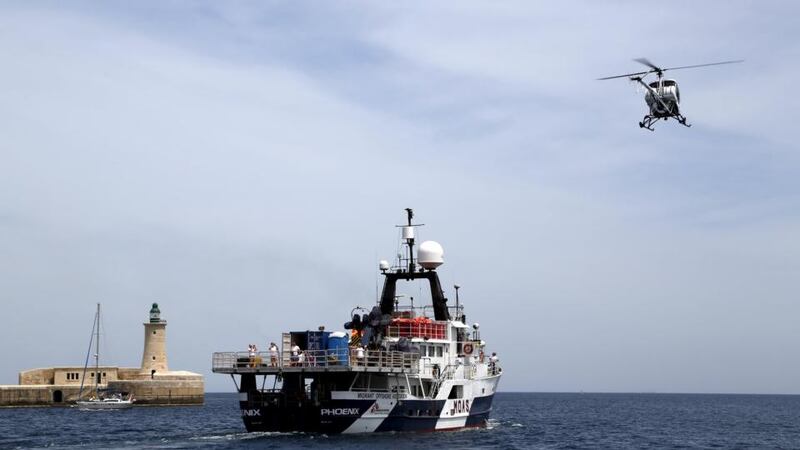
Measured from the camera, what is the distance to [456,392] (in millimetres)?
55188

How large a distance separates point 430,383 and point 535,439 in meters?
11.3

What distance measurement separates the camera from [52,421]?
267 ft

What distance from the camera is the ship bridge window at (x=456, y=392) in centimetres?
5462

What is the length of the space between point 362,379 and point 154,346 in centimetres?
6680

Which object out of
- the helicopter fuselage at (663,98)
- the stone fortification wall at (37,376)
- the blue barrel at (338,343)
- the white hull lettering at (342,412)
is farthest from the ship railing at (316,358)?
the stone fortification wall at (37,376)

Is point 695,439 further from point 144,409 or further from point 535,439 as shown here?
point 144,409

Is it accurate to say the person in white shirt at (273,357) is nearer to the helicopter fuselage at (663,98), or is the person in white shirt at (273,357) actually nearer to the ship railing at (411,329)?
the ship railing at (411,329)

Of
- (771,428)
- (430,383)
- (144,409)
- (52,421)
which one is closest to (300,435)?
(430,383)

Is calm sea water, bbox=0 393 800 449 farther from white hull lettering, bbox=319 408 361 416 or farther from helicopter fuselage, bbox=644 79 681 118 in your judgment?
helicopter fuselage, bbox=644 79 681 118

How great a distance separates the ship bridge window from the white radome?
7.44 meters

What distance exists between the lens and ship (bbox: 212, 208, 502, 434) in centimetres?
4775

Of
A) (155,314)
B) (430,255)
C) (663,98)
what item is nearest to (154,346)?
(155,314)

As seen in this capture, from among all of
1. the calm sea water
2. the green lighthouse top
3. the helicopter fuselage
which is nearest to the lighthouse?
the green lighthouse top

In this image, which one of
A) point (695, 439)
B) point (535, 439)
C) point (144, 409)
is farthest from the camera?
point (144, 409)
